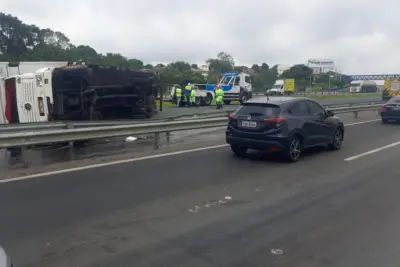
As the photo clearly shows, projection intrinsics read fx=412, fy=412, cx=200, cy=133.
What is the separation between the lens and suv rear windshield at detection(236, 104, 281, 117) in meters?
9.62

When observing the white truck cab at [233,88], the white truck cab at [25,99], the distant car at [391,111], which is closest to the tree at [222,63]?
the white truck cab at [233,88]

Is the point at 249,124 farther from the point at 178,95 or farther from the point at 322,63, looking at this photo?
the point at 322,63

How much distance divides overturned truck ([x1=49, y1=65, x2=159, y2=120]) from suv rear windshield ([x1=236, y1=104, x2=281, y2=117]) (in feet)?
22.1

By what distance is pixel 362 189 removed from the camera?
7.46m

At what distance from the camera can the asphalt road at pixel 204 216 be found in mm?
4422

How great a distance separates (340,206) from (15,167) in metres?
6.50

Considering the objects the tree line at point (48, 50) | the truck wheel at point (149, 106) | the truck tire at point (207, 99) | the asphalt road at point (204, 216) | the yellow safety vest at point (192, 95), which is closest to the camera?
the asphalt road at point (204, 216)

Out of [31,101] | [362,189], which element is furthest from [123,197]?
[31,101]

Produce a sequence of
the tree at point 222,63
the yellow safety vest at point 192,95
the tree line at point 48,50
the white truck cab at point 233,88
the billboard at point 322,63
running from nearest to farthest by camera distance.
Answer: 1. the yellow safety vest at point 192,95
2. the white truck cab at point 233,88
3. the tree line at point 48,50
4. the tree at point 222,63
5. the billboard at point 322,63

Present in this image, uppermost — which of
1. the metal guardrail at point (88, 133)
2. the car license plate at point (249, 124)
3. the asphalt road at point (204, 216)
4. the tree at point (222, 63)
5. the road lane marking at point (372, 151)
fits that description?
the tree at point (222, 63)

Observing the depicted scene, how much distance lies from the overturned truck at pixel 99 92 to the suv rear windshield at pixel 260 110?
674 centimetres

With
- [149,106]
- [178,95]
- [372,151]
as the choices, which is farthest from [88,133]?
[178,95]

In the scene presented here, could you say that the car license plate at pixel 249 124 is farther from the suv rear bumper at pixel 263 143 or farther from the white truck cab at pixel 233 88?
the white truck cab at pixel 233 88

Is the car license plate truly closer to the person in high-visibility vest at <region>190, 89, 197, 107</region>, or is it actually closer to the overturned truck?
the overturned truck
